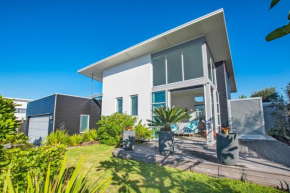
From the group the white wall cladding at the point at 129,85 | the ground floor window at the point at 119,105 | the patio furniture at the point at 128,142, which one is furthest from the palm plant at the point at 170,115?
the ground floor window at the point at 119,105

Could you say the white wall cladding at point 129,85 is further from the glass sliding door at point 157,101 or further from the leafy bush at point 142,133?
the leafy bush at point 142,133

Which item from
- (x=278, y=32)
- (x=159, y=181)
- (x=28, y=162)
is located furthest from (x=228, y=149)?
(x=28, y=162)

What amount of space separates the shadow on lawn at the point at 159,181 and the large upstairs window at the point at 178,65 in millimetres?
5377

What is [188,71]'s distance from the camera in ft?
26.2

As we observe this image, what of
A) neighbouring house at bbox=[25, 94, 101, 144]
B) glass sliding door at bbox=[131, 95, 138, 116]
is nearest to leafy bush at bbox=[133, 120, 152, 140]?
glass sliding door at bbox=[131, 95, 138, 116]

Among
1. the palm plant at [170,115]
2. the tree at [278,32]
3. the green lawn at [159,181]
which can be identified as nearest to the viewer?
the tree at [278,32]

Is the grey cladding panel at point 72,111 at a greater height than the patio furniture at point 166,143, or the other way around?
the grey cladding panel at point 72,111

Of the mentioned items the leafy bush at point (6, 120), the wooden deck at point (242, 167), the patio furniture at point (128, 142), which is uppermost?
the leafy bush at point (6, 120)

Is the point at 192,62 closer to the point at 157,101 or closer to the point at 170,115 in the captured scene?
the point at 157,101

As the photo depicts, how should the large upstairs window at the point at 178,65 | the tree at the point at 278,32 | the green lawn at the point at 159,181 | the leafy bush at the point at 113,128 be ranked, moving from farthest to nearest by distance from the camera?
the large upstairs window at the point at 178,65
the leafy bush at the point at 113,128
the green lawn at the point at 159,181
the tree at the point at 278,32

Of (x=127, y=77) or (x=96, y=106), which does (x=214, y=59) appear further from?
(x=96, y=106)

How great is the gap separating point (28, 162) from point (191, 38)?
28.0ft

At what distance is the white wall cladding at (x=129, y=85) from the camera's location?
916cm

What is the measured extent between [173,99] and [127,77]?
227 inches
